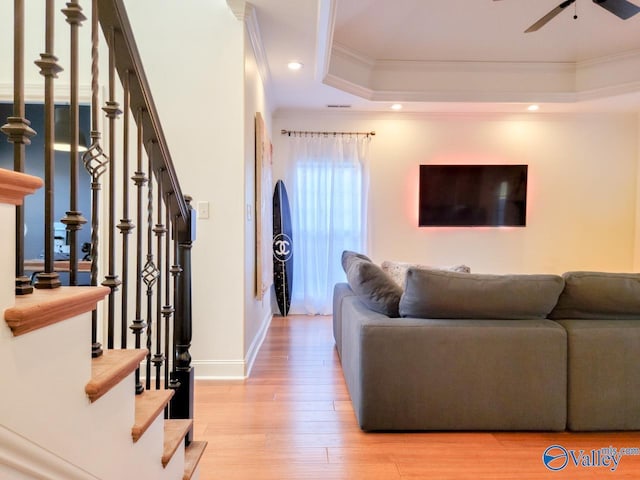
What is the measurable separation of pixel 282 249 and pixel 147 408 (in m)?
3.64

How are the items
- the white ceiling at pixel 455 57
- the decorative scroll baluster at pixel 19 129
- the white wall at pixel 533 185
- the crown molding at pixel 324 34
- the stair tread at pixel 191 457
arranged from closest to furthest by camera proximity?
the decorative scroll baluster at pixel 19 129, the stair tread at pixel 191 457, the crown molding at pixel 324 34, the white ceiling at pixel 455 57, the white wall at pixel 533 185

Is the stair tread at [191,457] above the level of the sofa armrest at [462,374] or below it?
below

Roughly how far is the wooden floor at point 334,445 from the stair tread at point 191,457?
155 millimetres

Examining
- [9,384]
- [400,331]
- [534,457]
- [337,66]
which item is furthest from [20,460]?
[337,66]

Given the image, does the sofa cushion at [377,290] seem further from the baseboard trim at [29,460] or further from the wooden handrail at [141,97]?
the baseboard trim at [29,460]

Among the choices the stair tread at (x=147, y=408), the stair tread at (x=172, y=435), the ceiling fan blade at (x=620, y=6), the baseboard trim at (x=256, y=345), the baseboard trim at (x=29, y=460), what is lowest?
the baseboard trim at (x=256, y=345)

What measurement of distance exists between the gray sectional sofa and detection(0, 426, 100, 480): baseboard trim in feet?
4.74

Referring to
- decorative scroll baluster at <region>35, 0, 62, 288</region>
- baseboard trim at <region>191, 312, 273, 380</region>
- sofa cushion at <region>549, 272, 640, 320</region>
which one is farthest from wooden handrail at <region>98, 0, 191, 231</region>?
sofa cushion at <region>549, 272, 640, 320</region>

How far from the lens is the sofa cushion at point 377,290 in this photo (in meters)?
2.16

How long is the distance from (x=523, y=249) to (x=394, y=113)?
7.97 ft

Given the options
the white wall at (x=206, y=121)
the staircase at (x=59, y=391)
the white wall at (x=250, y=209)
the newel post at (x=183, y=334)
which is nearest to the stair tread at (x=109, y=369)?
the staircase at (x=59, y=391)

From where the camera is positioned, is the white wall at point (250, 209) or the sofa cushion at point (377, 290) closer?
the sofa cushion at point (377, 290)

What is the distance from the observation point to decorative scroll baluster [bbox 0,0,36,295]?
709mm

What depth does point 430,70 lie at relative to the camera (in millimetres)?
4500
